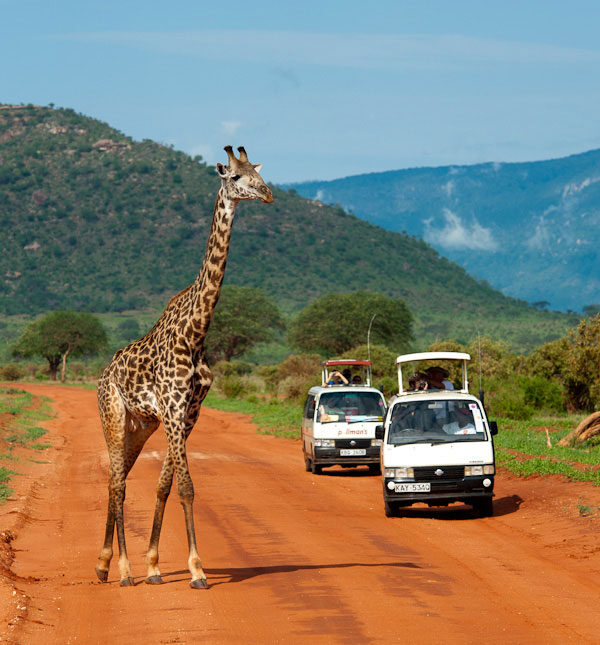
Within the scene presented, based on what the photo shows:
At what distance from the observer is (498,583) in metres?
10.7

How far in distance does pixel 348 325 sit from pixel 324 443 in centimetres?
4609

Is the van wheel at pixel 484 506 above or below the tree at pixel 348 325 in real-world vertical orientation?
below

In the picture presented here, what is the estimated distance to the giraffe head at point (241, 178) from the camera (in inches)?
407

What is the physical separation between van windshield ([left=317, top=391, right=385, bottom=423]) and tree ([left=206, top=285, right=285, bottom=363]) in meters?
52.4

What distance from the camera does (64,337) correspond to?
252ft

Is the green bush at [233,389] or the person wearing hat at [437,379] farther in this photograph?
the green bush at [233,389]

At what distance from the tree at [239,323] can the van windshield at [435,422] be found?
58660 millimetres

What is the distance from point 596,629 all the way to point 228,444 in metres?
22.1

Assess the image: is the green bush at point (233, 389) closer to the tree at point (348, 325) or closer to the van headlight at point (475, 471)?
the tree at point (348, 325)

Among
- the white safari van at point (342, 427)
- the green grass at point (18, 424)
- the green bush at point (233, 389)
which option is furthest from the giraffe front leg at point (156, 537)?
the green bush at point (233, 389)

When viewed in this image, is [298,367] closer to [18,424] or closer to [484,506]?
[18,424]

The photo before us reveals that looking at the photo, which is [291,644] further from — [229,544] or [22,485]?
[22,485]

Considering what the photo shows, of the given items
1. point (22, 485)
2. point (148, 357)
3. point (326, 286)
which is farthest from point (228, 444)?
point (326, 286)

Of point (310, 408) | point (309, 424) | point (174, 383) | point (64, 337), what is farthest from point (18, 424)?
point (64, 337)
